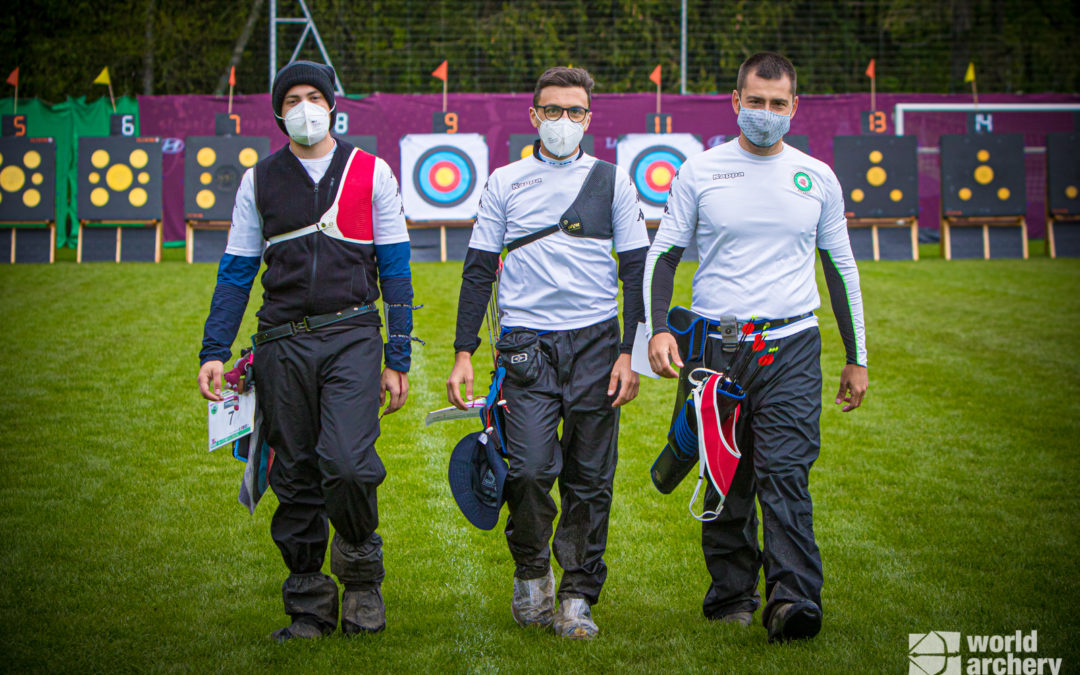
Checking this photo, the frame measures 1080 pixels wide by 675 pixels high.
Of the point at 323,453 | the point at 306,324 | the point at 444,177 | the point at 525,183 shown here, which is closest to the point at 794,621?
the point at 323,453

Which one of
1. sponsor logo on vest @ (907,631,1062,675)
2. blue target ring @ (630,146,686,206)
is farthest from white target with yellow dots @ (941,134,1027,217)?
sponsor logo on vest @ (907,631,1062,675)

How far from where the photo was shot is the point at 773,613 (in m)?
3.41

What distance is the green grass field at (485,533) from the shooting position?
11.4 feet

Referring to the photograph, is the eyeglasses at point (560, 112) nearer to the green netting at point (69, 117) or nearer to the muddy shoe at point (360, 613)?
the muddy shoe at point (360, 613)

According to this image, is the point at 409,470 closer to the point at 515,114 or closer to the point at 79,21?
the point at 515,114

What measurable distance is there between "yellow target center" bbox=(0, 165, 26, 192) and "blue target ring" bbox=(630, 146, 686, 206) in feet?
29.4

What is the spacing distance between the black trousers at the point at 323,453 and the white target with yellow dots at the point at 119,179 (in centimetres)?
1253

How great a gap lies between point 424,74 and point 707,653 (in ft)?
60.1

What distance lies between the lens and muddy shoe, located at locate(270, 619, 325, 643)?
11.6 ft

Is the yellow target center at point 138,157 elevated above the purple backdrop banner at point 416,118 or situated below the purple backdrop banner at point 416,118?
below

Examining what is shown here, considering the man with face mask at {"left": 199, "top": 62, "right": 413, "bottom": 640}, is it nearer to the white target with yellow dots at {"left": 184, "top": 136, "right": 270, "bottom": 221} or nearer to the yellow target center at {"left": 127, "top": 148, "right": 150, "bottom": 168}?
the white target with yellow dots at {"left": 184, "top": 136, "right": 270, "bottom": 221}

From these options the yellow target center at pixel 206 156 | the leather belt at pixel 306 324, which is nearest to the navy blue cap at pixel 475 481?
the leather belt at pixel 306 324

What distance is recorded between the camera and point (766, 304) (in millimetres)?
3580

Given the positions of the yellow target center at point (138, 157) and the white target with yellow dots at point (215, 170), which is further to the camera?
the yellow target center at point (138, 157)
